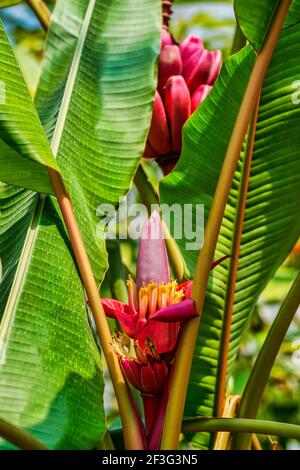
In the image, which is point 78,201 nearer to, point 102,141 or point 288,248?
point 102,141

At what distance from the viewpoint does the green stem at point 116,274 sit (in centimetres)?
107

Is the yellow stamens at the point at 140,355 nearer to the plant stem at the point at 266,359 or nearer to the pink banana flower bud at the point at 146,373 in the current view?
the pink banana flower bud at the point at 146,373

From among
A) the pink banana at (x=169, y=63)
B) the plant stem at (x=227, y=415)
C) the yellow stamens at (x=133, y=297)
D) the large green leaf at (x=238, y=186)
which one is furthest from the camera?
the pink banana at (x=169, y=63)

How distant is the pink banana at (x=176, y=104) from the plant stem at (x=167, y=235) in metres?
0.08

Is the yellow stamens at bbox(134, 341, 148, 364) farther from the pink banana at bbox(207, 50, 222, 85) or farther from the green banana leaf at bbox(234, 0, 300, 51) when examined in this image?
the pink banana at bbox(207, 50, 222, 85)

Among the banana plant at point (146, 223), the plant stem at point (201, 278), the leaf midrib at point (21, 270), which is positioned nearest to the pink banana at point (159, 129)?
the banana plant at point (146, 223)

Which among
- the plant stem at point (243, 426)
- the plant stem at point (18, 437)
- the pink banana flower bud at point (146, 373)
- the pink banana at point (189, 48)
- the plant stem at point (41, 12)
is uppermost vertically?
the plant stem at point (41, 12)

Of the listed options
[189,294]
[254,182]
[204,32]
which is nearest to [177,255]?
[254,182]

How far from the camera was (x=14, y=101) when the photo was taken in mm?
731

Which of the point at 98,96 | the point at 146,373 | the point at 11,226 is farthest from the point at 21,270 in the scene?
the point at 98,96

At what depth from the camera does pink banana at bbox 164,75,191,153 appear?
1.00 m

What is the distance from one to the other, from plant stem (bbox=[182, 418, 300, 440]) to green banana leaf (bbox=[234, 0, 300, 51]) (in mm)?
338

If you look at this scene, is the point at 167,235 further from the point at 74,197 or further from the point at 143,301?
the point at 143,301

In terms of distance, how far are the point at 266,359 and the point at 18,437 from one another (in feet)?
1.10
